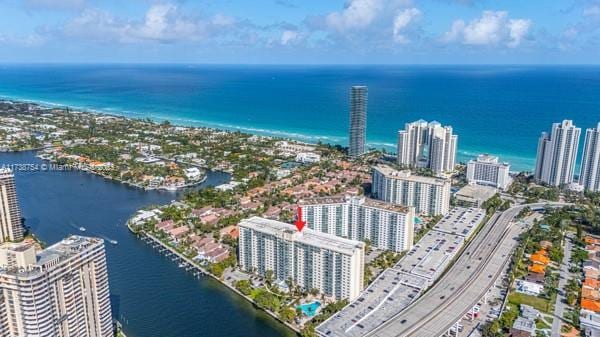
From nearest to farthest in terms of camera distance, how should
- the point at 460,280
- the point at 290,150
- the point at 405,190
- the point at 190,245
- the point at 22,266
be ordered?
the point at 22,266, the point at 460,280, the point at 190,245, the point at 405,190, the point at 290,150

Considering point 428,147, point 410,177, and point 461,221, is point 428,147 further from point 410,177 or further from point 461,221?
point 461,221

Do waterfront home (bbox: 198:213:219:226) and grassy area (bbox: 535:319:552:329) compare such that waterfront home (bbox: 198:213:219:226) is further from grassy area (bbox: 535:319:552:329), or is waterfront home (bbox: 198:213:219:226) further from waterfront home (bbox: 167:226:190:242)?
grassy area (bbox: 535:319:552:329)

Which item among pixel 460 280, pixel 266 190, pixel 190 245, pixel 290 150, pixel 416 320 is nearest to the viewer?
pixel 416 320

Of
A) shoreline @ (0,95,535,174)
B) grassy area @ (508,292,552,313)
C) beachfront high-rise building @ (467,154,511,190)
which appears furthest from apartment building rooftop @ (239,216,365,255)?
shoreline @ (0,95,535,174)

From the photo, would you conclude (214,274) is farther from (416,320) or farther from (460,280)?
(460,280)

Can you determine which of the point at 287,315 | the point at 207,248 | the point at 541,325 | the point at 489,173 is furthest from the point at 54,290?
the point at 489,173

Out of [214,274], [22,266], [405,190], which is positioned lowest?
[214,274]

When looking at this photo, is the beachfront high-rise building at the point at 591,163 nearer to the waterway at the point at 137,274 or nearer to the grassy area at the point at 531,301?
the grassy area at the point at 531,301

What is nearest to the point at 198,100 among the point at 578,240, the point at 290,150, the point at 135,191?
the point at 290,150
